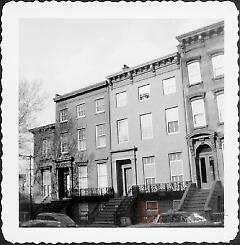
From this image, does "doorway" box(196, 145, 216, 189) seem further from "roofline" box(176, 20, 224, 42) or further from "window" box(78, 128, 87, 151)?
"window" box(78, 128, 87, 151)

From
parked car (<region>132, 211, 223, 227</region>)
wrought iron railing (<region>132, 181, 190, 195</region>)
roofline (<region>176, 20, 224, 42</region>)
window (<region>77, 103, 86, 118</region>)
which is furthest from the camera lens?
window (<region>77, 103, 86, 118</region>)

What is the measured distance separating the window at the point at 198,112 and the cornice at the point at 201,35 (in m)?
0.85

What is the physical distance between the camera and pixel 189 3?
19.3ft

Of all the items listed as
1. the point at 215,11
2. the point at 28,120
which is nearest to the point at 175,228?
the point at 28,120

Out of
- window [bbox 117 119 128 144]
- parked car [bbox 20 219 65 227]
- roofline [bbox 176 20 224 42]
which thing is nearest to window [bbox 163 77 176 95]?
roofline [bbox 176 20 224 42]

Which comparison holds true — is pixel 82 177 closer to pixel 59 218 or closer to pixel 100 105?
pixel 59 218

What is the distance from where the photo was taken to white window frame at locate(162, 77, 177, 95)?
20.0 ft

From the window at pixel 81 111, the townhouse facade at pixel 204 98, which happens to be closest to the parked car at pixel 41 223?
the window at pixel 81 111

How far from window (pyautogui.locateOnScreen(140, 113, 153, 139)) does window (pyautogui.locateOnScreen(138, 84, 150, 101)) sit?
27cm

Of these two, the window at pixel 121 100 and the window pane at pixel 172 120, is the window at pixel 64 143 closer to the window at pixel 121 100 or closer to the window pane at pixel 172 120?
the window at pixel 121 100

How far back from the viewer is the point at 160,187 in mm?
5984

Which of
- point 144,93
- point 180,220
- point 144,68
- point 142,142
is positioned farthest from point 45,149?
point 180,220

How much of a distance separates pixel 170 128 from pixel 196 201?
3.67 ft

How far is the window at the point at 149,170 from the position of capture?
604 cm
